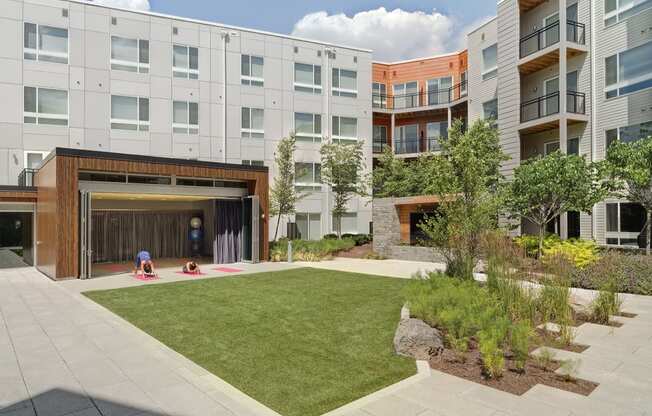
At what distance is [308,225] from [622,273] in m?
17.6

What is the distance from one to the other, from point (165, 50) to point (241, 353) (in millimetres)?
21868

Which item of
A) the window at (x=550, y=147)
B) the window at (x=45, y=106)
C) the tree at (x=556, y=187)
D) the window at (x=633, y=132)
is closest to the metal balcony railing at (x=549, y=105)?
the window at (x=550, y=147)

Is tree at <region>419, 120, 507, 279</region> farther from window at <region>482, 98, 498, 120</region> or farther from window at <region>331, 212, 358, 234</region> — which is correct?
window at <region>331, 212, 358, 234</region>

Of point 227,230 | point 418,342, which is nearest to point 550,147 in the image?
point 227,230

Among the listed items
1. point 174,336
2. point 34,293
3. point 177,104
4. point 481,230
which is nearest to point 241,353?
point 174,336

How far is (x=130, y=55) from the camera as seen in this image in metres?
22.6

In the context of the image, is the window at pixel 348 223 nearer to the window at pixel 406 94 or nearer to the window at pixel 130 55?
the window at pixel 406 94

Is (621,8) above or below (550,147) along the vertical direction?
above

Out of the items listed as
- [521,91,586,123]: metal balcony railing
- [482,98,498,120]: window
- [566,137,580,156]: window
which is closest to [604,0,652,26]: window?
[521,91,586,123]: metal balcony railing

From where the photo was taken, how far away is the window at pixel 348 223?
27.4 m

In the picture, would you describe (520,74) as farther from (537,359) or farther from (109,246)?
(109,246)

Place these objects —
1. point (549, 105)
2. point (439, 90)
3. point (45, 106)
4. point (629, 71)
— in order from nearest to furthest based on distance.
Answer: point (629, 71), point (549, 105), point (45, 106), point (439, 90)

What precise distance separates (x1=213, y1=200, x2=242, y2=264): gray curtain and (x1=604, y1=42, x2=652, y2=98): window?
17.0 m

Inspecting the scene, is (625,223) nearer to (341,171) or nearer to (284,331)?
(341,171)
